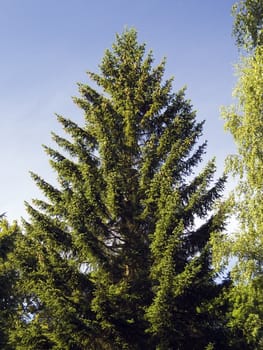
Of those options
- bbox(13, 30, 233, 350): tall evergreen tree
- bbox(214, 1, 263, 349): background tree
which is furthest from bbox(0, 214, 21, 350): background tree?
bbox(214, 1, 263, 349): background tree

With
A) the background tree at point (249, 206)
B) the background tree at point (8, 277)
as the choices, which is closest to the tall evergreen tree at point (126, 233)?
the background tree at point (249, 206)

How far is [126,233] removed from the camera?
14.0m

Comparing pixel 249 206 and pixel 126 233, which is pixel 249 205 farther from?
pixel 126 233

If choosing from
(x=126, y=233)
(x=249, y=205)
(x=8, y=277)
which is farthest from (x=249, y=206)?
(x=8, y=277)

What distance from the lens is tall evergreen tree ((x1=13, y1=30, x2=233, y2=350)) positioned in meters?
11.8

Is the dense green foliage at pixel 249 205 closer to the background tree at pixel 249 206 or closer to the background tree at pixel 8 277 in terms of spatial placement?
the background tree at pixel 249 206

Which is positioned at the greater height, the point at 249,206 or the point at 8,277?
the point at 249,206

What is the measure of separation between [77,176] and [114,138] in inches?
80.8

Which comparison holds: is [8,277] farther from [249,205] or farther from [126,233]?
[249,205]

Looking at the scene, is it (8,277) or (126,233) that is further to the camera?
(8,277)

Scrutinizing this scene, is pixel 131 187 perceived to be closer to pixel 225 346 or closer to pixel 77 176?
pixel 77 176

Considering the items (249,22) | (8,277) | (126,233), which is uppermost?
(249,22)

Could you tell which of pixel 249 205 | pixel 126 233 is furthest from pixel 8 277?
pixel 249 205

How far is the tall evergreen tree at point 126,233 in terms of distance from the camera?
38.5 feet
